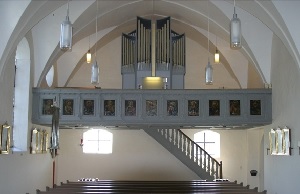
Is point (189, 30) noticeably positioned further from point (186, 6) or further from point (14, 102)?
point (14, 102)

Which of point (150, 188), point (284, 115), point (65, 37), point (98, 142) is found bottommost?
point (150, 188)

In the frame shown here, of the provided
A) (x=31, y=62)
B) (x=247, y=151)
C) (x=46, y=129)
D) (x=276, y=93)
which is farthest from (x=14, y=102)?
(x=247, y=151)

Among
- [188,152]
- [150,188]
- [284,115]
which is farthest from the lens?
[188,152]

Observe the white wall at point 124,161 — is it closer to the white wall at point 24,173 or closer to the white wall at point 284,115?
the white wall at point 24,173

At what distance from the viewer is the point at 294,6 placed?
14023mm

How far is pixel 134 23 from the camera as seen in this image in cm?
2467

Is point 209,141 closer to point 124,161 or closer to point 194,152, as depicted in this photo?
point 194,152

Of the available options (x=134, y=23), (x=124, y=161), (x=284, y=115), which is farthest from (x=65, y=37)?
(x=124, y=161)

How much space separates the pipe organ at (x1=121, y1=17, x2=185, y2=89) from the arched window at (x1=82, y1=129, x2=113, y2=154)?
4827 mm

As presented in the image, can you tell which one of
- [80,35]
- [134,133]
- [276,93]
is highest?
[80,35]

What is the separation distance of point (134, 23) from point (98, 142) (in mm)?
6571

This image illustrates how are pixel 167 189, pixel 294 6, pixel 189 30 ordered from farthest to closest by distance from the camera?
pixel 189 30 → pixel 167 189 → pixel 294 6

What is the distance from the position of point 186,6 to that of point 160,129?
267 inches

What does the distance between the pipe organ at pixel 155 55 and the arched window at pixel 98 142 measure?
483cm
